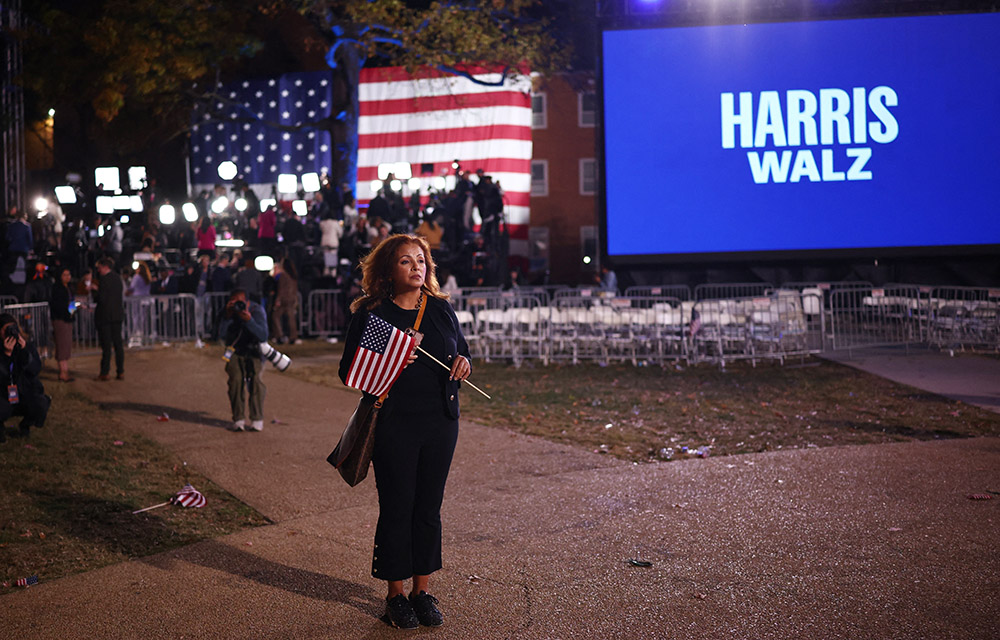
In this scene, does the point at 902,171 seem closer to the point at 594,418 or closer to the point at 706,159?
the point at 706,159

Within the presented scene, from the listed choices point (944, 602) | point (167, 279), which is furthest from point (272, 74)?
point (944, 602)

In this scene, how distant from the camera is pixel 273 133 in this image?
35938 millimetres

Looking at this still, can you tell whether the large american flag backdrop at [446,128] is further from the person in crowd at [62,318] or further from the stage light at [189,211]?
the person in crowd at [62,318]

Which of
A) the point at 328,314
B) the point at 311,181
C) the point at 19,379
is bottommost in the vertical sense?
the point at 19,379

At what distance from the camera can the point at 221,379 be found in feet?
49.3

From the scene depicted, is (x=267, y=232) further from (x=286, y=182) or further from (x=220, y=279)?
(x=286, y=182)

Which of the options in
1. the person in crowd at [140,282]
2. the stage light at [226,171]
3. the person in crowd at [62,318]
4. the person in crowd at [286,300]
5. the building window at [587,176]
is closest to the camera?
the person in crowd at [62,318]

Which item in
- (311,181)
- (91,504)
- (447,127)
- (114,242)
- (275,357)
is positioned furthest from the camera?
(447,127)

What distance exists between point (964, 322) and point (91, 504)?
549 inches

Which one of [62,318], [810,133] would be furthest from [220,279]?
[810,133]

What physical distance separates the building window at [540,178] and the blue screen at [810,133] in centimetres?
2130

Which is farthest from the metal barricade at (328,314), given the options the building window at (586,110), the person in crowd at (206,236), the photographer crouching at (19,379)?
the building window at (586,110)

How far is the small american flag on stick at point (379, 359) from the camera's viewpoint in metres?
4.82

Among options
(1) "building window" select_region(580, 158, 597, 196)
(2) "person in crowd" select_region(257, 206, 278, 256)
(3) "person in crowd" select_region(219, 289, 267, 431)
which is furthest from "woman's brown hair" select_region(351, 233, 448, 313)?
(1) "building window" select_region(580, 158, 597, 196)
